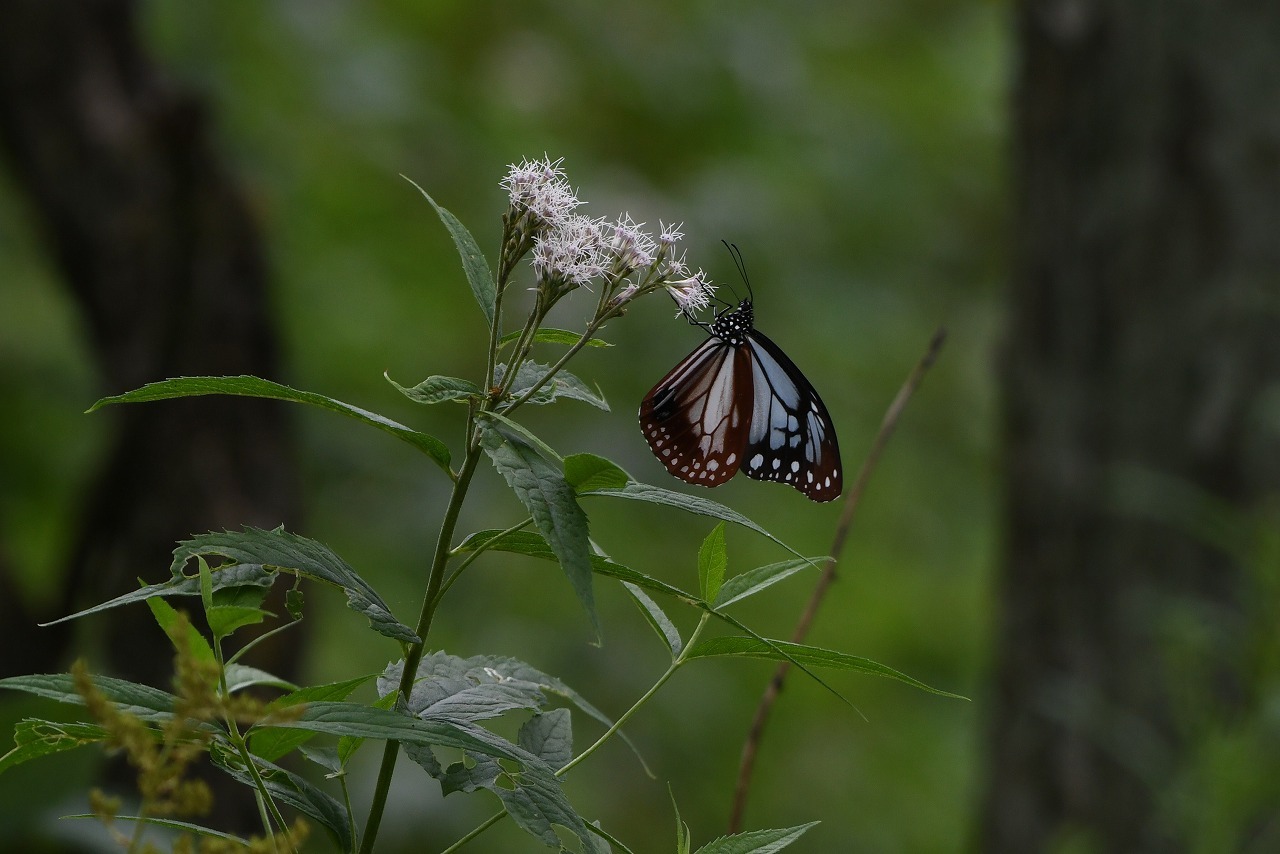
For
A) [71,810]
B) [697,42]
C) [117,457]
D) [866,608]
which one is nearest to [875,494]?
[866,608]

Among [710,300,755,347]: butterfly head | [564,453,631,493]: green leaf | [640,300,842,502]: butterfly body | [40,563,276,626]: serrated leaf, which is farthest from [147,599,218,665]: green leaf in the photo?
[710,300,755,347]: butterfly head

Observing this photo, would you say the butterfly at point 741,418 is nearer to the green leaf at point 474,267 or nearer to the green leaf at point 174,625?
the green leaf at point 474,267

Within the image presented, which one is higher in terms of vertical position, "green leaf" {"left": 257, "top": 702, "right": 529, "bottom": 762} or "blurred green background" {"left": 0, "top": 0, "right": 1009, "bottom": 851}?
"blurred green background" {"left": 0, "top": 0, "right": 1009, "bottom": 851}

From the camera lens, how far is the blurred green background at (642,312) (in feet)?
10.7

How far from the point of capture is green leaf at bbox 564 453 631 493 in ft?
2.06

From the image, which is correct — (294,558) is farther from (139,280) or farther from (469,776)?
(139,280)

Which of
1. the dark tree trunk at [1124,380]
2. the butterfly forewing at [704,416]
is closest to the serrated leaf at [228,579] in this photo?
the butterfly forewing at [704,416]

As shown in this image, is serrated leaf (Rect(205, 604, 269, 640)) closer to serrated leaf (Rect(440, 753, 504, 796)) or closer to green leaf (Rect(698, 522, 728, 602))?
serrated leaf (Rect(440, 753, 504, 796))

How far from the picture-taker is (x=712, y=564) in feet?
2.72

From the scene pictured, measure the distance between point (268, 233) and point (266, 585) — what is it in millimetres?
2174

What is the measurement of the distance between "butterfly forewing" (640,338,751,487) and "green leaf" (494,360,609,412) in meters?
0.42

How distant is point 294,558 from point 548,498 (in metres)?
0.14

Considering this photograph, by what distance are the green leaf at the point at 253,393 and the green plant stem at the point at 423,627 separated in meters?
0.02

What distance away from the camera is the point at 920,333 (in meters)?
4.47
